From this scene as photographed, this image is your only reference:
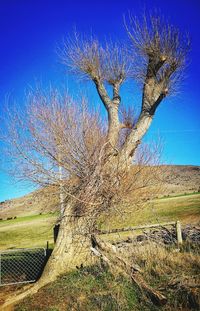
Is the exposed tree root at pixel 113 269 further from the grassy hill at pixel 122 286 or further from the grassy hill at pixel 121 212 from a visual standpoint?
the grassy hill at pixel 121 212

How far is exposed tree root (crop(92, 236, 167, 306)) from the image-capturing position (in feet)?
18.9

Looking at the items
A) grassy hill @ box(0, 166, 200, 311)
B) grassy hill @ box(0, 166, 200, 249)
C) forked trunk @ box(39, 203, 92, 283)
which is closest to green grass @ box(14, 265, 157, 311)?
grassy hill @ box(0, 166, 200, 311)

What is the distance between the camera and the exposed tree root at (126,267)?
5.77m

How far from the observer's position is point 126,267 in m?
7.41

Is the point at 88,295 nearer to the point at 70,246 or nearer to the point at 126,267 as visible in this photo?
the point at 126,267

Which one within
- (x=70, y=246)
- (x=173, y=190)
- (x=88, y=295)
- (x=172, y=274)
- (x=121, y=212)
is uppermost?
(x=173, y=190)

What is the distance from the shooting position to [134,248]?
30.9ft

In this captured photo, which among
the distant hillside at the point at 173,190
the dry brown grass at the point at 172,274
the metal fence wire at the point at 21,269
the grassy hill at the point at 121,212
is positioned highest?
the distant hillside at the point at 173,190

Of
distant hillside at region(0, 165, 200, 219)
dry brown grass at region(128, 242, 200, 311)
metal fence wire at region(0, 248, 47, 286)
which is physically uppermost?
distant hillside at region(0, 165, 200, 219)

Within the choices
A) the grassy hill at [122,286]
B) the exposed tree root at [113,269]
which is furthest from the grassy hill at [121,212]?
the exposed tree root at [113,269]

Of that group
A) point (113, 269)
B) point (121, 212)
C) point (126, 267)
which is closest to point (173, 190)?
point (121, 212)

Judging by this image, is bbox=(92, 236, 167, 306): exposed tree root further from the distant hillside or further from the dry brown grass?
the distant hillside

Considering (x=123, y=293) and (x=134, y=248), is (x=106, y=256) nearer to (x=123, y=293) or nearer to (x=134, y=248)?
(x=134, y=248)

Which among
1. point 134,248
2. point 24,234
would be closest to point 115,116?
point 134,248
